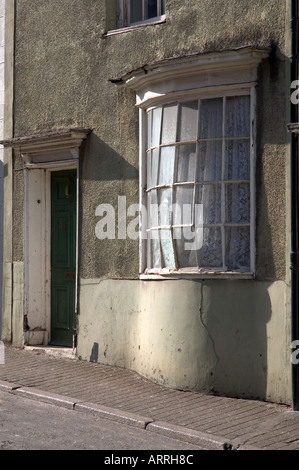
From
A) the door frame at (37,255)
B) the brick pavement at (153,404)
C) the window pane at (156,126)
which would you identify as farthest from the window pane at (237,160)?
the door frame at (37,255)

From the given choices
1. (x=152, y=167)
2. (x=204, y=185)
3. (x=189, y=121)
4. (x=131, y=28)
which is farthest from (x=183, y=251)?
(x=131, y=28)

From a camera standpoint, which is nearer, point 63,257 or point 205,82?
point 205,82

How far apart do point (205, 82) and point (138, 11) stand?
2156 mm

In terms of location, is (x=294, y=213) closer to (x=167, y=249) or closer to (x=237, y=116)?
(x=237, y=116)

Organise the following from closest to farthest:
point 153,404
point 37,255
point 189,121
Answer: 1. point 153,404
2. point 189,121
3. point 37,255

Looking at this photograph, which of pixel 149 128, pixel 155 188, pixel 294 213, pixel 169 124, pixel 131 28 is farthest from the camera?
pixel 131 28

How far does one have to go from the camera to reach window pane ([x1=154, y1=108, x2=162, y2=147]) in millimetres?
9930

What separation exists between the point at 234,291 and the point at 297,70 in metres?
2.40

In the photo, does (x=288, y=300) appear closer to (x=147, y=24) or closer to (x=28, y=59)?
(x=147, y=24)

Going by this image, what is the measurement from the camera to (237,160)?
9.26 metres

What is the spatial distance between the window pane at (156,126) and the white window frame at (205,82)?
0.34 ft

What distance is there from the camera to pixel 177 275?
31.4 ft

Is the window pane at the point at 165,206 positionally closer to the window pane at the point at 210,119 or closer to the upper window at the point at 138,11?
the window pane at the point at 210,119

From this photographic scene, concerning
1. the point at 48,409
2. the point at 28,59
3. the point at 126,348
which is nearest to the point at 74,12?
the point at 28,59
